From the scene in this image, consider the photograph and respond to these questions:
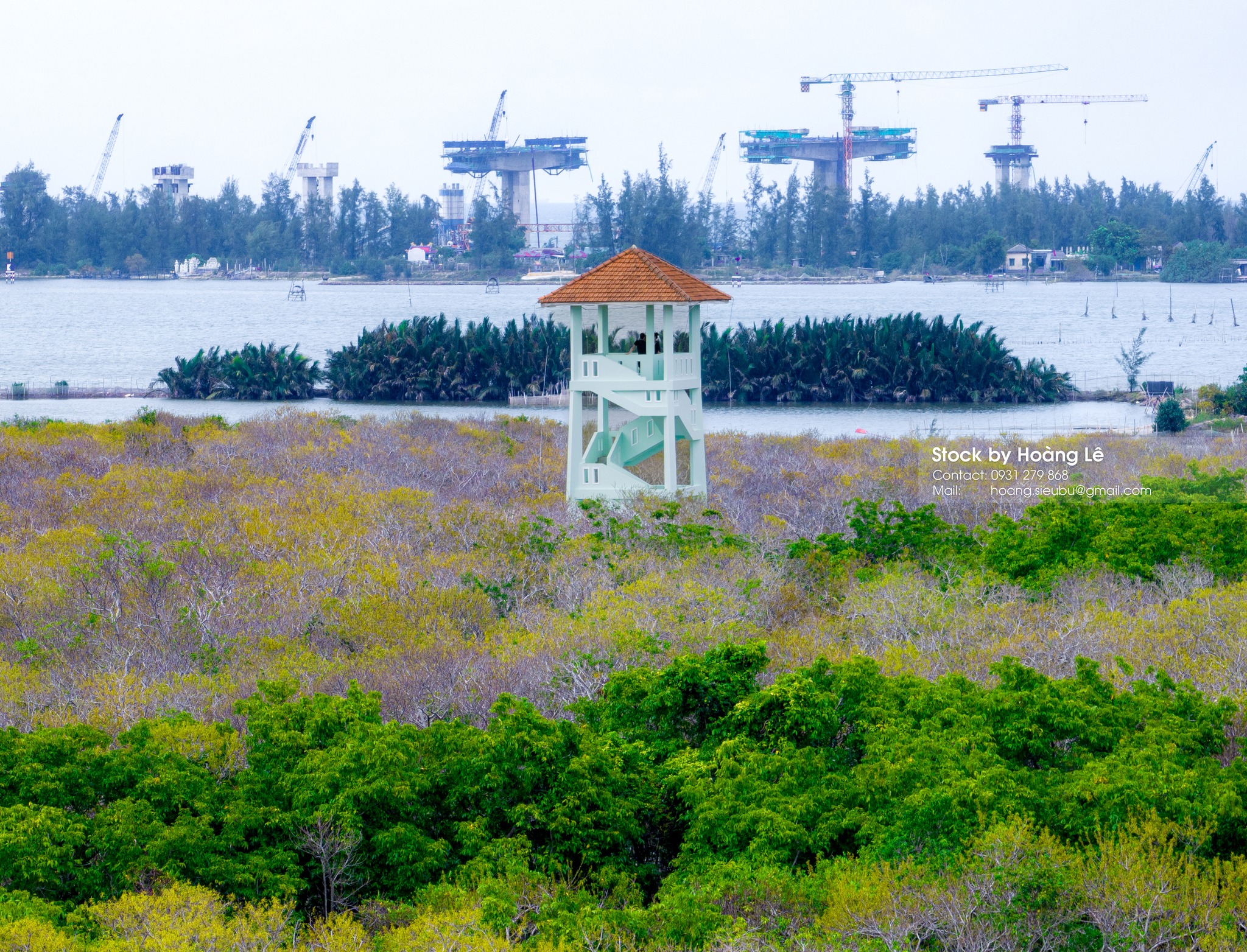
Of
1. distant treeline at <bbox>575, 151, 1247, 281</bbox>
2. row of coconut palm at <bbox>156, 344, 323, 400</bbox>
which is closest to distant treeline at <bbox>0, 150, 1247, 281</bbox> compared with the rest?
distant treeline at <bbox>575, 151, 1247, 281</bbox>

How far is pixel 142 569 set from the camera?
19234 mm

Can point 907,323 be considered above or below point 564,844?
above

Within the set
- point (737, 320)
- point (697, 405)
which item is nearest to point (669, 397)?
point (697, 405)

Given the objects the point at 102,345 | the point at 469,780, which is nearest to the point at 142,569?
the point at 469,780

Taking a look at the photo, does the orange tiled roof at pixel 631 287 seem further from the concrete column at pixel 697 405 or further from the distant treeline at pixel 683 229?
the distant treeline at pixel 683 229

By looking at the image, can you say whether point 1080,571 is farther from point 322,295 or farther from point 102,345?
point 322,295

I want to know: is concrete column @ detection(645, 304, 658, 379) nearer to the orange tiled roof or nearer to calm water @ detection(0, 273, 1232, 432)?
the orange tiled roof

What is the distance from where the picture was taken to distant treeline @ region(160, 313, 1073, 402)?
56438mm

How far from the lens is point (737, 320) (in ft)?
387

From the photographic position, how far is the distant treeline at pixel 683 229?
551ft

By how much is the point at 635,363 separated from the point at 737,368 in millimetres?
34663

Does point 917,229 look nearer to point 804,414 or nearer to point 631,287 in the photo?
point 804,414

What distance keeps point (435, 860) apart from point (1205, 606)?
33.1 feet

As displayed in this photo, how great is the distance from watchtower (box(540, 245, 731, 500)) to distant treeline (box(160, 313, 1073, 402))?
2992 cm
